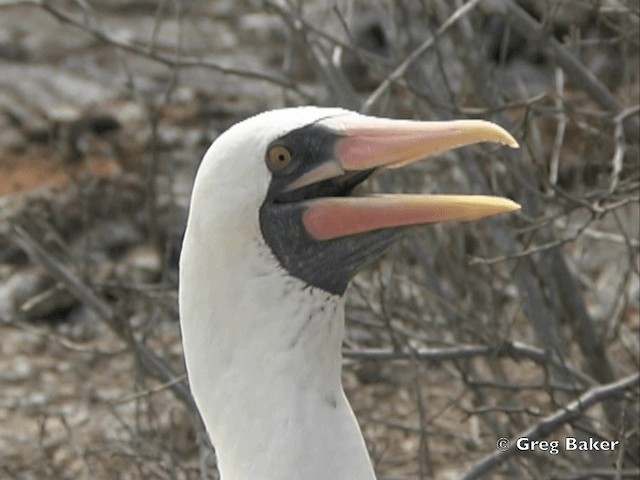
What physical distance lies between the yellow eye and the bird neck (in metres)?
0.17

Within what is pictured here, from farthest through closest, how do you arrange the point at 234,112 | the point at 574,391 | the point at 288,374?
the point at 234,112
the point at 574,391
the point at 288,374

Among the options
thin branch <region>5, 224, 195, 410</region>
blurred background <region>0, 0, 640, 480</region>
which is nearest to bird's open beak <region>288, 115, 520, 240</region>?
blurred background <region>0, 0, 640, 480</region>

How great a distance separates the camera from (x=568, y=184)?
30.8 feet

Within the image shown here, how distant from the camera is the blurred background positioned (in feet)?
16.8

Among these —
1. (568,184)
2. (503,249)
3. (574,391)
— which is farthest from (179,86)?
(574,391)

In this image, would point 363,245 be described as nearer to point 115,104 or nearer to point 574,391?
point 574,391

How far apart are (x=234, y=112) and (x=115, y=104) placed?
0.82 metres

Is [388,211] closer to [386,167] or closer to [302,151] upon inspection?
[386,167]

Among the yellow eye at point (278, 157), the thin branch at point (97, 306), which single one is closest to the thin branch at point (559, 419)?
the thin branch at point (97, 306)

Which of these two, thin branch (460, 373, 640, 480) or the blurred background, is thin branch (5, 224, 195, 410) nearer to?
the blurred background

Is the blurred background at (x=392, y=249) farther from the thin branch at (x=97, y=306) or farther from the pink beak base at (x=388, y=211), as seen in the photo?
the pink beak base at (x=388, y=211)

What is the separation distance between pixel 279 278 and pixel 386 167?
12.6 inches

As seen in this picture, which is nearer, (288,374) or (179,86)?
(288,374)

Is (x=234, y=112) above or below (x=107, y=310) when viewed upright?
above
